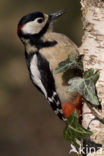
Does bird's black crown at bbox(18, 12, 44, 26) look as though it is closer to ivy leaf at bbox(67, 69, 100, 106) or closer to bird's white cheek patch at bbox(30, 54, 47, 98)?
bird's white cheek patch at bbox(30, 54, 47, 98)

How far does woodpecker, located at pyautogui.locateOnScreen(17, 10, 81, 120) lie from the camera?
398cm

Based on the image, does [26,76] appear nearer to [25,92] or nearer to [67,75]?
[25,92]

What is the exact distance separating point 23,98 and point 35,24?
17.5ft

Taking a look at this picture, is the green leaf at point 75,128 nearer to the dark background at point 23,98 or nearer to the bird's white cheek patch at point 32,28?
the bird's white cheek patch at point 32,28

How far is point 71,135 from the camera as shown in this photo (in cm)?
322

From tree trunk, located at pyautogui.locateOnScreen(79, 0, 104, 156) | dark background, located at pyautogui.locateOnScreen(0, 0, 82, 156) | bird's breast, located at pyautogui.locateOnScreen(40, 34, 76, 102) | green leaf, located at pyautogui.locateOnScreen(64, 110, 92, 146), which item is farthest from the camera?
dark background, located at pyautogui.locateOnScreen(0, 0, 82, 156)

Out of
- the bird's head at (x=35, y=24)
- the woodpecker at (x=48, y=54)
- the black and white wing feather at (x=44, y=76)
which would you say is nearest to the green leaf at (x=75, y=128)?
the woodpecker at (x=48, y=54)

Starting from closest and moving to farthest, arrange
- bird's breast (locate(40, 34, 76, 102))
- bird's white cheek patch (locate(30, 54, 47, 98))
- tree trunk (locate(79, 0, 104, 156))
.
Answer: tree trunk (locate(79, 0, 104, 156)), bird's breast (locate(40, 34, 76, 102)), bird's white cheek patch (locate(30, 54, 47, 98))

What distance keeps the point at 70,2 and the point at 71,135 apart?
6025 mm

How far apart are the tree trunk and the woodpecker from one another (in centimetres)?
55

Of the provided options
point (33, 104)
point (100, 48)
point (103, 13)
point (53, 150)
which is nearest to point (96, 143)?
point (100, 48)

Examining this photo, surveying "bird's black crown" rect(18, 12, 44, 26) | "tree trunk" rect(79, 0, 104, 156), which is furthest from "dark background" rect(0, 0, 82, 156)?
"tree trunk" rect(79, 0, 104, 156)

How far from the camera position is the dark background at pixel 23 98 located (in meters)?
8.48

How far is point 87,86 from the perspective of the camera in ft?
10.4
